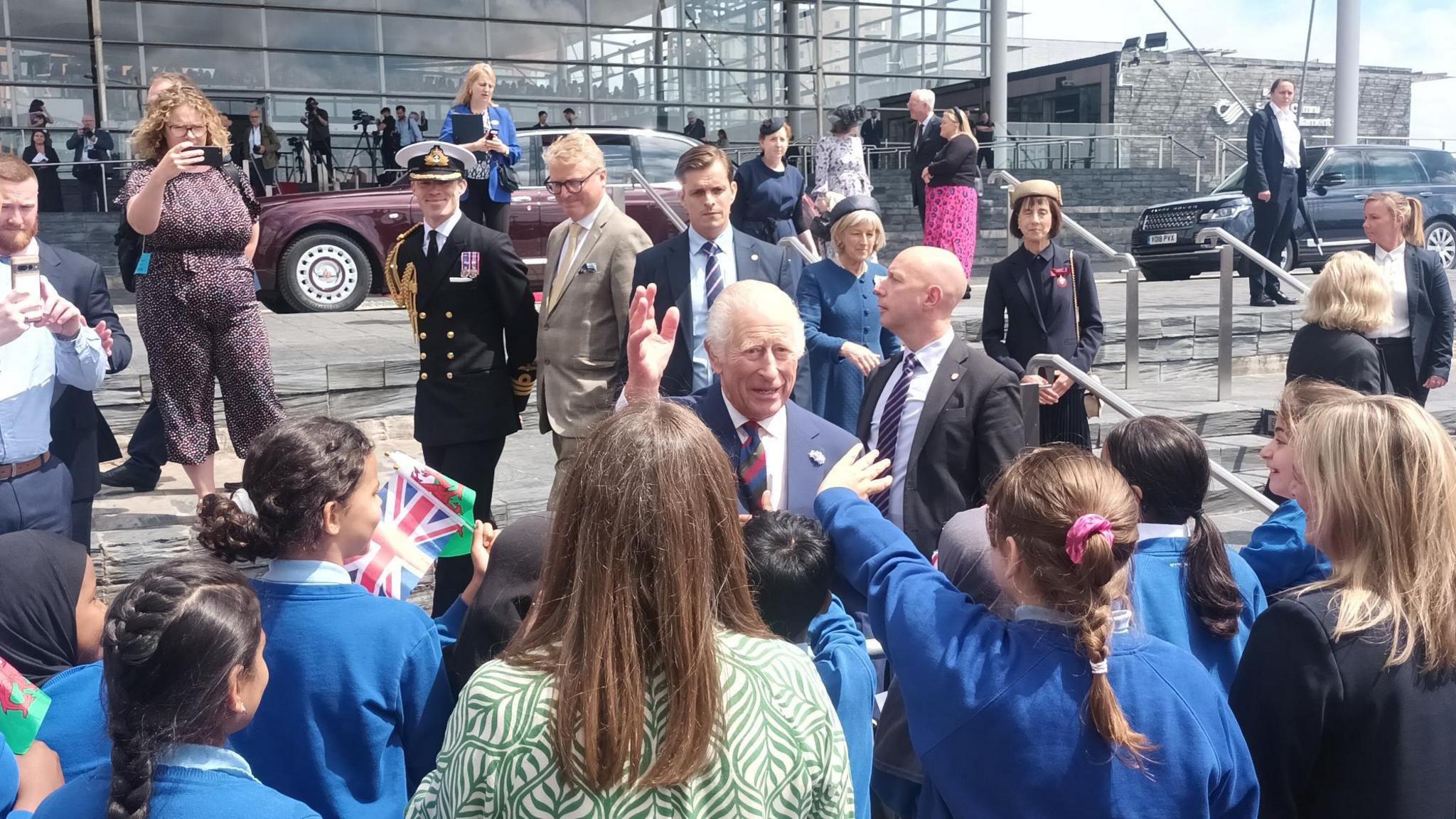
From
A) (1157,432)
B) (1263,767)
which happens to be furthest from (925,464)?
(1263,767)

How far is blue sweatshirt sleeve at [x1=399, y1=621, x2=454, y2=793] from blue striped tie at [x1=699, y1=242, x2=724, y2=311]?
2.61 m

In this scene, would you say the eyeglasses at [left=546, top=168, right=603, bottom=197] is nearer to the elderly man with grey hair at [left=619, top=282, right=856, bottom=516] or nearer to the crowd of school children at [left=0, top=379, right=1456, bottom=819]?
the elderly man with grey hair at [left=619, top=282, right=856, bottom=516]

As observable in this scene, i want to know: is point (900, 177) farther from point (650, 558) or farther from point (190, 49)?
point (650, 558)

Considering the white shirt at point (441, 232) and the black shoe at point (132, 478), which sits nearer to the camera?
the white shirt at point (441, 232)

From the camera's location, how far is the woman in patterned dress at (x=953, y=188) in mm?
9820

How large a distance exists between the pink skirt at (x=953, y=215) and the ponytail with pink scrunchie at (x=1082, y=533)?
802 cm

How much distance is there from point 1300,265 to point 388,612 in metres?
14.4

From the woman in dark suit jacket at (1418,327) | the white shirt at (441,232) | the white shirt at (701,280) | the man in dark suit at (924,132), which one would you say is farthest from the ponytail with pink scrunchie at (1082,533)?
the man in dark suit at (924,132)

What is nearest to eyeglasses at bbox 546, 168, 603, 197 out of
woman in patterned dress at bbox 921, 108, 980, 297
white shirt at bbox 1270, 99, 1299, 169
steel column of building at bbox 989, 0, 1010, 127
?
woman in patterned dress at bbox 921, 108, 980, 297

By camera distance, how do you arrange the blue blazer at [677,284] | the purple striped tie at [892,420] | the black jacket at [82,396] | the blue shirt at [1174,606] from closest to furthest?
1. the blue shirt at [1174,606]
2. the purple striped tie at [892,420]
3. the black jacket at [82,396]
4. the blue blazer at [677,284]

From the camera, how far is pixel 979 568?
249cm

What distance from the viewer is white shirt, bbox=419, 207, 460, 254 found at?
16.2 feet

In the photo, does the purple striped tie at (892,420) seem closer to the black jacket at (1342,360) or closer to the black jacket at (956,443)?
the black jacket at (956,443)

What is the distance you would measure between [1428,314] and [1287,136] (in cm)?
535
